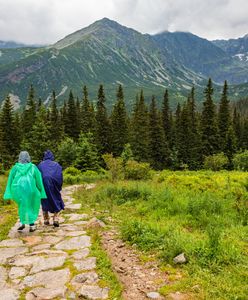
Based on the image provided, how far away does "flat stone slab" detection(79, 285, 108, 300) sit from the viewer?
5.40 metres

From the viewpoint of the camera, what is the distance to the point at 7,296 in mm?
5500

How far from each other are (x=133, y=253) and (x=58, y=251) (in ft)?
5.40

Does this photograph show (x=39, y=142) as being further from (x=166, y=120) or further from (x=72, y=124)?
(x=166, y=120)

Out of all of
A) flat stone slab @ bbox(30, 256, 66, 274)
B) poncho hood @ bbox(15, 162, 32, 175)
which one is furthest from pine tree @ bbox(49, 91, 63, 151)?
flat stone slab @ bbox(30, 256, 66, 274)

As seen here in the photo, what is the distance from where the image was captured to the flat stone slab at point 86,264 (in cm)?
660

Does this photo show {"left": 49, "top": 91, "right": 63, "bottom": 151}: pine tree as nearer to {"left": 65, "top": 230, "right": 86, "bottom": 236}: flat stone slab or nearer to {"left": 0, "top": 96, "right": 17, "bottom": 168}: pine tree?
{"left": 0, "top": 96, "right": 17, "bottom": 168}: pine tree

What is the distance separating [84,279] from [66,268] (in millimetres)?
717

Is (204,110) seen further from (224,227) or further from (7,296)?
(7,296)

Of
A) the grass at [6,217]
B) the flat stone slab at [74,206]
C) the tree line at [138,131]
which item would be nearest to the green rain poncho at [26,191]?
the grass at [6,217]

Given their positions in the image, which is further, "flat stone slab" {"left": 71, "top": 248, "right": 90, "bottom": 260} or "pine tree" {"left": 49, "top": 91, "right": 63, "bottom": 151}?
"pine tree" {"left": 49, "top": 91, "right": 63, "bottom": 151}

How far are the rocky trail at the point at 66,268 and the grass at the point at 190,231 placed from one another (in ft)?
1.11

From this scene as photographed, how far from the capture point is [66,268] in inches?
263

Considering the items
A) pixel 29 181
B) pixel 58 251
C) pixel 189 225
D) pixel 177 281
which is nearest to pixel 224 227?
pixel 189 225

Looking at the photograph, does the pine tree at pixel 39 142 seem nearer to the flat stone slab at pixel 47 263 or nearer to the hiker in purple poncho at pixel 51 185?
the hiker in purple poncho at pixel 51 185
